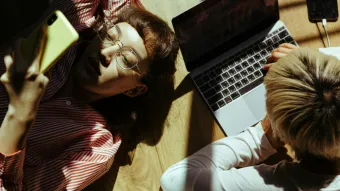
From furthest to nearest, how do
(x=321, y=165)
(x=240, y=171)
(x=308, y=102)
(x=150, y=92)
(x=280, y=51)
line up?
(x=150, y=92) → (x=280, y=51) → (x=240, y=171) → (x=321, y=165) → (x=308, y=102)

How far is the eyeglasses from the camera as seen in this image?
3.53ft

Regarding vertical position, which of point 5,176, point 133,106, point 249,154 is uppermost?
point 5,176

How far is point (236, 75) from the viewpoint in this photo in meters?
1.19

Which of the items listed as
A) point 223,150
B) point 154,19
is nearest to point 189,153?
point 223,150

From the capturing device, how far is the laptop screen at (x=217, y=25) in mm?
1060

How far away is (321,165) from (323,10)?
0.60 m

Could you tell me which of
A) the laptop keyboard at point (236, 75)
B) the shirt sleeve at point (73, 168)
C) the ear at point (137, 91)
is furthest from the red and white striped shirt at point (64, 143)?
the laptop keyboard at point (236, 75)

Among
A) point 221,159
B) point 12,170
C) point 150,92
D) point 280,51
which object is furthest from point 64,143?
point 280,51

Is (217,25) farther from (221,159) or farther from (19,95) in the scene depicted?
(19,95)

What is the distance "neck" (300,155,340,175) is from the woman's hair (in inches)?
1.2

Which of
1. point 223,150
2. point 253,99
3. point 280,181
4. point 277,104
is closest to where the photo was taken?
point 277,104

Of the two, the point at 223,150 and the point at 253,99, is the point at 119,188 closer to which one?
the point at 223,150

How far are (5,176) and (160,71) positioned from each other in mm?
521

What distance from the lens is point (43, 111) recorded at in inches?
44.0
